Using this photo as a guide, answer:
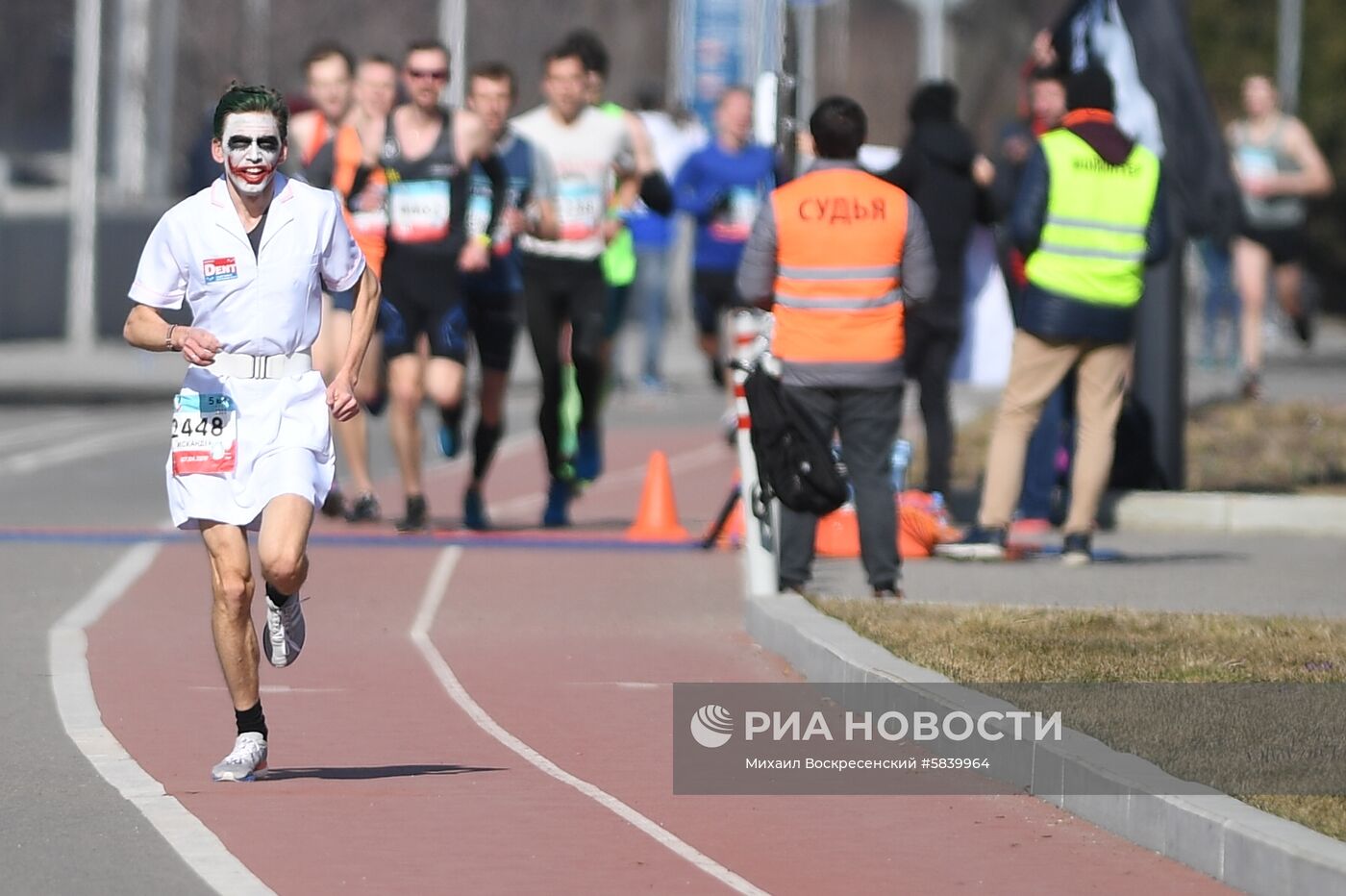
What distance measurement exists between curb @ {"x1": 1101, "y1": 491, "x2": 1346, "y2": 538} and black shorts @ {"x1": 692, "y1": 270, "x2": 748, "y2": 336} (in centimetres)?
462

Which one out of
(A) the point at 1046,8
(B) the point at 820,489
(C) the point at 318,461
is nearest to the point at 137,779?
(C) the point at 318,461

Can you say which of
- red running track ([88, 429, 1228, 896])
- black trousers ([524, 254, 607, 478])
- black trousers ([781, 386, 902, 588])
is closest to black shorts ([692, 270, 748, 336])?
black trousers ([524, 254, 607, 478])

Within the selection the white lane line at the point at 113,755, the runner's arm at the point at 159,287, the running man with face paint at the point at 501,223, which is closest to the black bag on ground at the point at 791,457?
the white lane line at the point at 113,755

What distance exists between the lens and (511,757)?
897 centimetres

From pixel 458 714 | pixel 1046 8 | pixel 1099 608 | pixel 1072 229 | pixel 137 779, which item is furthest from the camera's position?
pixel 1046 8

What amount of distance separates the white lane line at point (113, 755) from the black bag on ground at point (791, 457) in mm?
2587

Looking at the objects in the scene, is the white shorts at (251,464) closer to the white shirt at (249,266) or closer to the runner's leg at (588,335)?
the white shirt at (249,266)

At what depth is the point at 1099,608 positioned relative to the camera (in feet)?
38.2

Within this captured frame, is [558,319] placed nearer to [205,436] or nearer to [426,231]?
Answer: [426,231]

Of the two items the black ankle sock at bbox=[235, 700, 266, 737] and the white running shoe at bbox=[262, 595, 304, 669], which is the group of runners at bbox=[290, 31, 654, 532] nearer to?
the white running shoe at bbox=[262, 595, 304, 669]

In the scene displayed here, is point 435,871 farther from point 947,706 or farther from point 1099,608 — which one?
point 1099,608

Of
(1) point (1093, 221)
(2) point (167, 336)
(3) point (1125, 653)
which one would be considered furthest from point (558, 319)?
(2) point (167, 336)

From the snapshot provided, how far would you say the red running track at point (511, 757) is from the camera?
24.2 ft

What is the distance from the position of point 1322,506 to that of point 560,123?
4.08 meters
